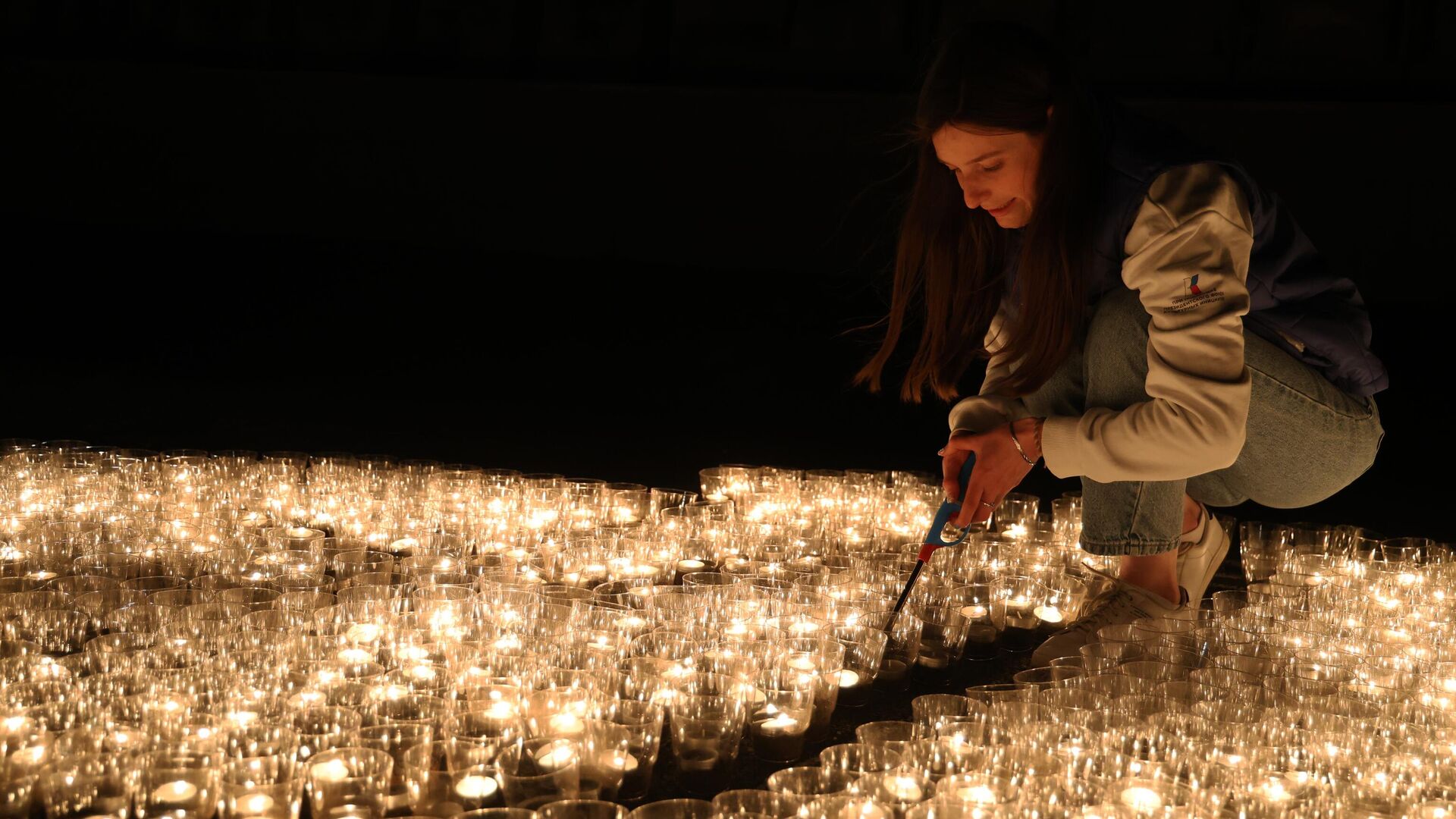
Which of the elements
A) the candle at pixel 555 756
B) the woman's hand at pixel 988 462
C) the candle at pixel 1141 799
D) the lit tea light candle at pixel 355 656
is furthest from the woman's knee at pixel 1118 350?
the lit tea light candle at pixel 355 656

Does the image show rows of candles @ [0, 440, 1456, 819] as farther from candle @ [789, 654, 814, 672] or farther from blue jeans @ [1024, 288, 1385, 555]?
blue jeans @ [1024, 288, 1385, 555]

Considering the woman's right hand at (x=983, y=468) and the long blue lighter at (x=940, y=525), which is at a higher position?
the woman's right hand at (x=983, y=468)

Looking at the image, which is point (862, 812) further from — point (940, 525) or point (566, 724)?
point (940, 525)

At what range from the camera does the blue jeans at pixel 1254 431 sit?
1.80 m

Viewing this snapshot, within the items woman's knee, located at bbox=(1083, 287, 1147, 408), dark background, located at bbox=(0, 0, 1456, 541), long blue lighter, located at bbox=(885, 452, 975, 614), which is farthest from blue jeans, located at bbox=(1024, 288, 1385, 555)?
dark background, located at bbox=(0, 0, 1456, 541)

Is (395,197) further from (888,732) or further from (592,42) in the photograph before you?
(888,732)

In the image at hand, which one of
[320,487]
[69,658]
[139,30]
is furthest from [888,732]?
[139,30]

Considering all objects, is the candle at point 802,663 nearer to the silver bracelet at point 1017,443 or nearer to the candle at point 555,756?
the candle at point 555,756

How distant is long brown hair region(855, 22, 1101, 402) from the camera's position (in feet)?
5.39

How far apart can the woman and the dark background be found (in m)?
1.66

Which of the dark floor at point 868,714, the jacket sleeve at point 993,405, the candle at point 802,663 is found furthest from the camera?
the jacket sleeve at point 993,405

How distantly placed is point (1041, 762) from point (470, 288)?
3643mm

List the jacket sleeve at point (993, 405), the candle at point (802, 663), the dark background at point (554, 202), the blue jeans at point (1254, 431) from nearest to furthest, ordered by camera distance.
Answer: the candle at point (802, 663) → the blue jeans at point (1254, 431) → the jacket sleeve at point (993, 405) → the dark background at point (554, 202)

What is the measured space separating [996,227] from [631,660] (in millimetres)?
912
